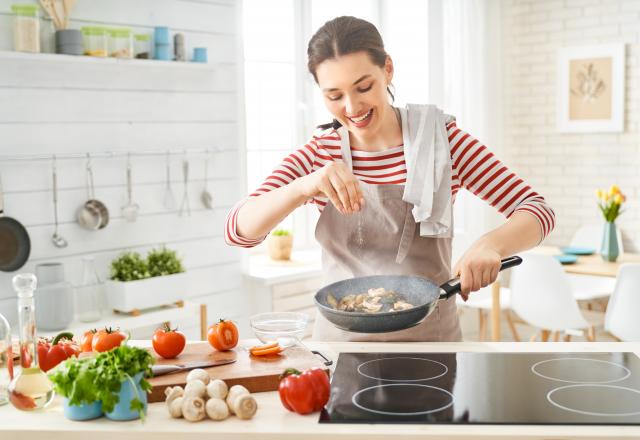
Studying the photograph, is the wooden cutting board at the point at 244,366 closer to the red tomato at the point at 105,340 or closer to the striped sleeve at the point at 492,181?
the red tomato at the point at 105,340

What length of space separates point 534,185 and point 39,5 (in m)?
3.73

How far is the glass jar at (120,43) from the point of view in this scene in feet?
11.8

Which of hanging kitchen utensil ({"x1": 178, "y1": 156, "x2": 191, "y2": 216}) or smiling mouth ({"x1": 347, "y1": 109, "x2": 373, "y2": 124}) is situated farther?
hanging kitchen utensil ({"x1": 178, "y1": 156, "x2": 191, "y2": 216})

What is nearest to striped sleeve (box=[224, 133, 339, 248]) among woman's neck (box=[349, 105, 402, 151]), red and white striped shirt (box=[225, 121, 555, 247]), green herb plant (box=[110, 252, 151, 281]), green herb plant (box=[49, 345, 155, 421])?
red and white striped shirt (box=[225, 121, 555, 247])

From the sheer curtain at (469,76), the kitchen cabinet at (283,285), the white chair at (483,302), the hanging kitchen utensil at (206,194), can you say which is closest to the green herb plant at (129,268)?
the hanging kitchen utensil at (206,194)

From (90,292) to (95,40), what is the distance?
44.6 inches

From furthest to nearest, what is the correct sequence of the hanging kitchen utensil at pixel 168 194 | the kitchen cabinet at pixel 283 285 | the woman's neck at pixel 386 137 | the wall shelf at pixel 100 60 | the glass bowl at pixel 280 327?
the kitchen cabinet at pixel 283 285 → the hanging kitchen utensil at pixel 168 194 → the wall shelf at pixel 100 60 → the woman's neck at pixel 386 137 → the glass bowl at pixel 280 327

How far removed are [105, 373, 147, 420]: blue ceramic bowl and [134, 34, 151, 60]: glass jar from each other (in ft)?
8.21

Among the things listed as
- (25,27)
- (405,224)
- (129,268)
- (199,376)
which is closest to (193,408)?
(199,376)

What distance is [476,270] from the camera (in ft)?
6.20

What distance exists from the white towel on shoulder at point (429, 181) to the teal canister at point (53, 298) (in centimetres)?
174

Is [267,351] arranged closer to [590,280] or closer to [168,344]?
[168,344]

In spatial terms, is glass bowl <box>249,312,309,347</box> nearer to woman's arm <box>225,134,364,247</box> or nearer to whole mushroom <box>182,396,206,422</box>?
woman's arm <box>225,134,364,247</box>

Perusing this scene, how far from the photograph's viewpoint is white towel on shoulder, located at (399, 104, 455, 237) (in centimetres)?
223
